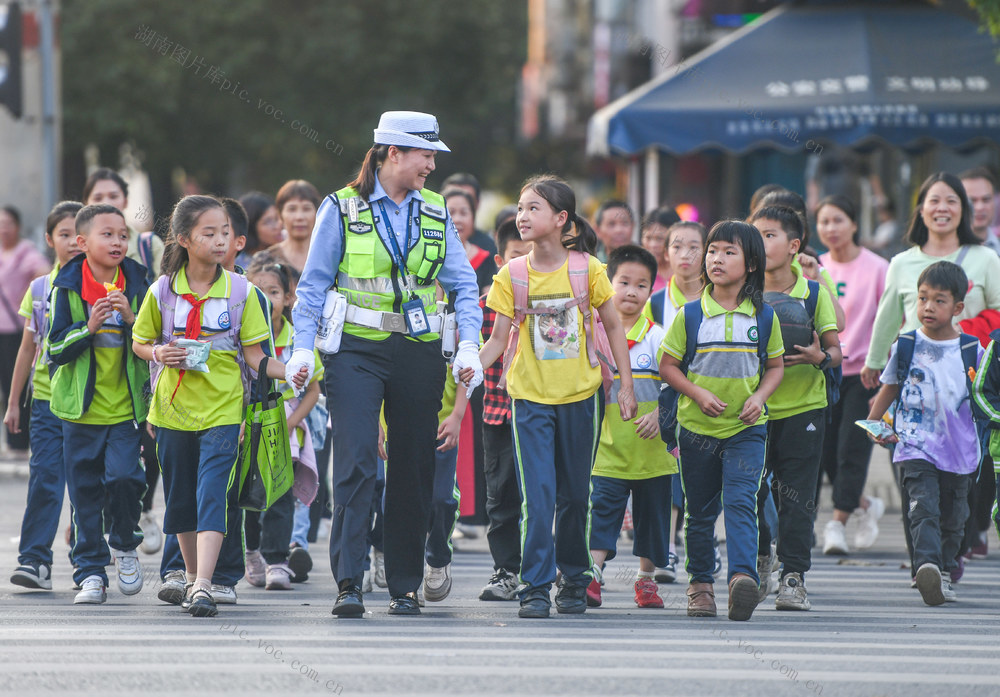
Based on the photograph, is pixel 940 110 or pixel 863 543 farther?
pixel 940 110

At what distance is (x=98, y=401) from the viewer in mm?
7449

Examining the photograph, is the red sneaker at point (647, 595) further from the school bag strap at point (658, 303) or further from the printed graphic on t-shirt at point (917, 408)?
the school bag strap at point (658, 303)

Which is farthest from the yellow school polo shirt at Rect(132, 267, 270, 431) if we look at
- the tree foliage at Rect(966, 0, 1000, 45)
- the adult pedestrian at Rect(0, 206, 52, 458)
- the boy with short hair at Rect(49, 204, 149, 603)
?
the adult pedestrian at Rect(0, 206, 52, 458)

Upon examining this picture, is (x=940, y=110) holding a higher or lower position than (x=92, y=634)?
higher

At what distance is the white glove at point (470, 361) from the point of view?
21.7ft

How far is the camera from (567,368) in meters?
7.05

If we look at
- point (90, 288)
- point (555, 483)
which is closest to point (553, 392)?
point (555, 483)

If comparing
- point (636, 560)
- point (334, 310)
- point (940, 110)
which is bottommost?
point (636, 560)

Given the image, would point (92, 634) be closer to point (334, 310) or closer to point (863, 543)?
point (334, 310)

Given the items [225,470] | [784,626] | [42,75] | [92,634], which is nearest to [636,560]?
[784,626]

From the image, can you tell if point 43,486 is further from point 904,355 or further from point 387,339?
point 904,355

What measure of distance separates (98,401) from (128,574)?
31.9 inches

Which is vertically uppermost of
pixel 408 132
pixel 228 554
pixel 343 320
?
pixel 408 132

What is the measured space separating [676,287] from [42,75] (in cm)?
980
